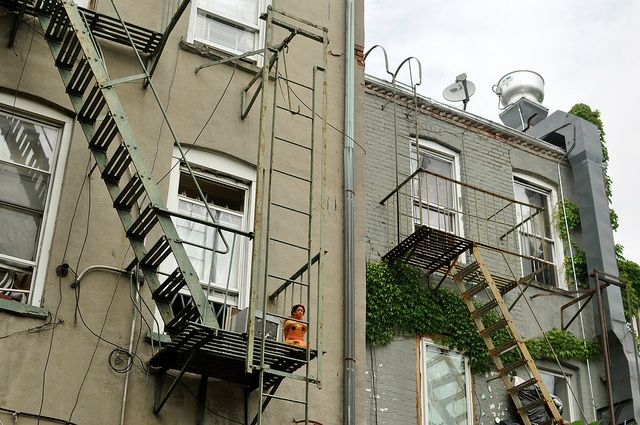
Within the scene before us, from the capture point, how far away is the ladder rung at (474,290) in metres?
14.4

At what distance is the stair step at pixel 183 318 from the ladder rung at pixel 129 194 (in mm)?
1293

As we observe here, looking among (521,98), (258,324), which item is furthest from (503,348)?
(521,98)

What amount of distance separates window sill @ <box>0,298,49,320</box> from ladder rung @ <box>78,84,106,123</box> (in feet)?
6.80

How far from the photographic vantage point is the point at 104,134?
1005cm

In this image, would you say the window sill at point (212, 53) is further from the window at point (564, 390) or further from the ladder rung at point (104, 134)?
the window at point (564, 390)

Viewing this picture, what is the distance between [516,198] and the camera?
17.6 meters

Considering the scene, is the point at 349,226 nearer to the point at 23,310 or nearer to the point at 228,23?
the point at 228,23

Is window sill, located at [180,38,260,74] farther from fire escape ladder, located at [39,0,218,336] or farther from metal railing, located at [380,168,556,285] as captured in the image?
metal railing, located at [380,168,556,285]

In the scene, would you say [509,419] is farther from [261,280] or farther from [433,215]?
[261,280]

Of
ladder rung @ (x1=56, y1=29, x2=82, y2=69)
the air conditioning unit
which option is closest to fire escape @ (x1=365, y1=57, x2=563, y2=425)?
the air conditioning unit

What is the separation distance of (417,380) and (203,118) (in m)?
5.05

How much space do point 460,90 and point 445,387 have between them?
6.93 metres

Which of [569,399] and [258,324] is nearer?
[258,324]

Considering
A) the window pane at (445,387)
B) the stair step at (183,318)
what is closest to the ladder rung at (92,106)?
the stair step at (183,318)
